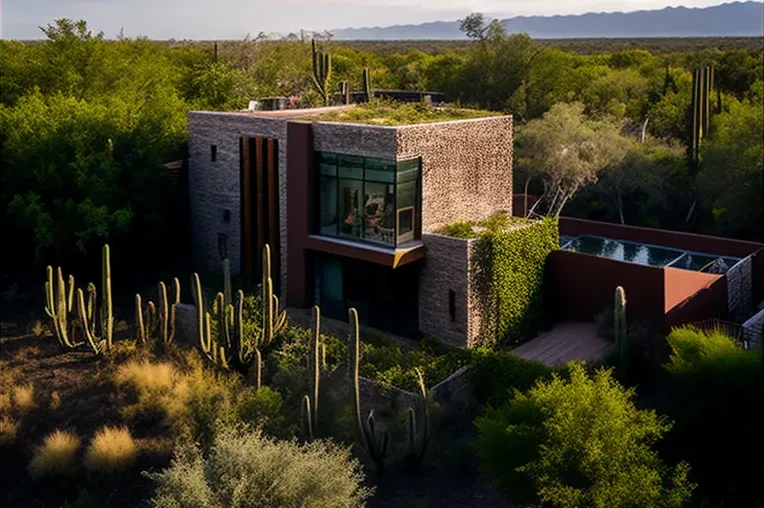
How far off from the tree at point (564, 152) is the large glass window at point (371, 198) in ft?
34.6

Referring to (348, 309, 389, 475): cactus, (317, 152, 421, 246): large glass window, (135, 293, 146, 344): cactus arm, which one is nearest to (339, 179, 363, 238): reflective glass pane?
(317, 152, 421, 246): large glass window

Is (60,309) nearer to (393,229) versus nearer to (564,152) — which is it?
(393,229)

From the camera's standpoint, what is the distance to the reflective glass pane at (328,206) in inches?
892

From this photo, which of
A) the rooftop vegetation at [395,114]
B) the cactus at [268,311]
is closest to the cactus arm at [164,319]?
the cactus at [268,311]

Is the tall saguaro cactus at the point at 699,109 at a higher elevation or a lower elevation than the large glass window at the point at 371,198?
higher

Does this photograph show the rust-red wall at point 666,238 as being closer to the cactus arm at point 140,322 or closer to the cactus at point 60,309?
the cactus arm at point 140,322

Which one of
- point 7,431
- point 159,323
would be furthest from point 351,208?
point 7,431

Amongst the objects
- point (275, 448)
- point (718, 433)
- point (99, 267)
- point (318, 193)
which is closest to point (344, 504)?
point (275, 448)

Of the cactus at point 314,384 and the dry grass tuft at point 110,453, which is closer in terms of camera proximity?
the cactus at point 314,384

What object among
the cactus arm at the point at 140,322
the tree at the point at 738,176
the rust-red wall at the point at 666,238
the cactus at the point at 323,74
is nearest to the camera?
the cactus arm at the point at 140,322

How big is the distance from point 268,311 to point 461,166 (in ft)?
22.8

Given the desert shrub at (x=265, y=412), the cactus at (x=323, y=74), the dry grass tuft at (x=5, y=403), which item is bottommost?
the dry grass tuft at (x=5, y=403)

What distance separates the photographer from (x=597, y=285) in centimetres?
2284

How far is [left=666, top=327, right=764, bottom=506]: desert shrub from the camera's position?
14.1m
